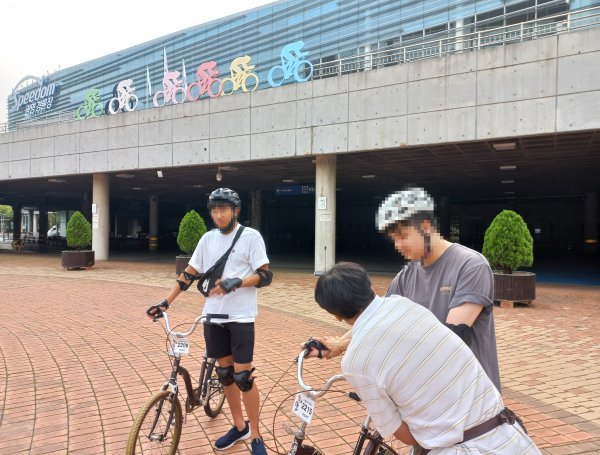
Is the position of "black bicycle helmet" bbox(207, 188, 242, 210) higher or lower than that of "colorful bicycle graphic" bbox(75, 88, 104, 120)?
lower

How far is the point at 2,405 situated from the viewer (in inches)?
164

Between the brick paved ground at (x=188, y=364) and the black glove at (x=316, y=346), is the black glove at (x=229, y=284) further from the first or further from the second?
the black glove at (x=316, y=346)

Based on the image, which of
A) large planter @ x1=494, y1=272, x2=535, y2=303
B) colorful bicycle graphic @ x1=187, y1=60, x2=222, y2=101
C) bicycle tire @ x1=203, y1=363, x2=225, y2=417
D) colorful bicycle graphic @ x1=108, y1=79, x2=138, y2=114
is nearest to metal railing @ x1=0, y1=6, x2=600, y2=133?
colorful bicycle graphic @ x1=187, y1=60, x2=222, y2=101

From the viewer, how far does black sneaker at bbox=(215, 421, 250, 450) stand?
3293mm

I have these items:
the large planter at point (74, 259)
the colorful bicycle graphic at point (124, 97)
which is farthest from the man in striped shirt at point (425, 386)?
the colorful bicycle graphic at point (124, 97)

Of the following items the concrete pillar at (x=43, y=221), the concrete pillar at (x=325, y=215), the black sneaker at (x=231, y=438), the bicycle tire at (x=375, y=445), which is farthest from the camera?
the concrete pillar at (x=43, y=221)

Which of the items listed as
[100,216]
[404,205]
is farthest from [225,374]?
[100,216]

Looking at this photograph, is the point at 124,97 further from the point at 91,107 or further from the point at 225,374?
the point at 225,374

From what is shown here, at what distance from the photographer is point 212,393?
358 centimetres

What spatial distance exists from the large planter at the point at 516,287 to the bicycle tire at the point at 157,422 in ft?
25.7

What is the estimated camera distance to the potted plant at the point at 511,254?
9.38 metres

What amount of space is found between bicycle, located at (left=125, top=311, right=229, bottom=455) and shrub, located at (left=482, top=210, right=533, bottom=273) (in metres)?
7.62

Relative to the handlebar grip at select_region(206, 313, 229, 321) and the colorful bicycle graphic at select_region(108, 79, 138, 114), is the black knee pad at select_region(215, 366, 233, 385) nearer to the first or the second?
the handlebar grip at select_region(206, 313, 229, 321)

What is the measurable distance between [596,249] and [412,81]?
80.2 feet
